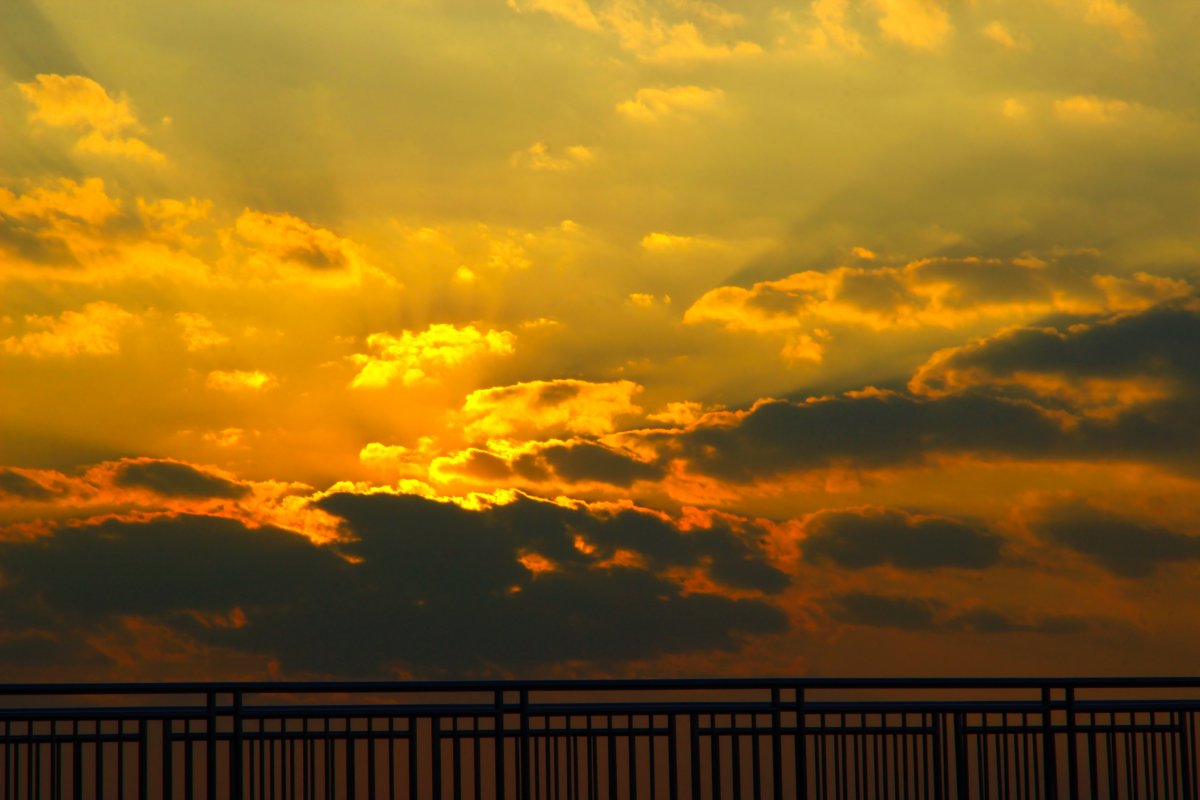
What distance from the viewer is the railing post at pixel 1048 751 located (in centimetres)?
1277

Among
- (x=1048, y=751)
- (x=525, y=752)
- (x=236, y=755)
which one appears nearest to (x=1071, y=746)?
(x=1048, y=751)

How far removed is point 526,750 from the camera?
11.8 m

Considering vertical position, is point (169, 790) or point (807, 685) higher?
point (807, 685)

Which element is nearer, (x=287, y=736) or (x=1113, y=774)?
(x=287, y=736)

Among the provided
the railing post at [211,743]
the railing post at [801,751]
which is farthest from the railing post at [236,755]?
the railing post at [801,751]

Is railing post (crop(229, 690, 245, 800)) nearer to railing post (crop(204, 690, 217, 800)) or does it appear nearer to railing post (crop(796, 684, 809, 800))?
railing post (crop(204, 690, 217, 800))

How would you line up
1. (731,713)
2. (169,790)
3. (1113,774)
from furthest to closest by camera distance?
(1113,774) < (731,713) < (169,790)

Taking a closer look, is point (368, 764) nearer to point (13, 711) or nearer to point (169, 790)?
point (169, 790)

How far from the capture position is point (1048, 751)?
12.9 m

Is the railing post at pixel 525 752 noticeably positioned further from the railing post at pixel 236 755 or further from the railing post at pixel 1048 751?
the railing post at pixel 1048 751

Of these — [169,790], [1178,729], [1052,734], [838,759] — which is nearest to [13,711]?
[169,790]

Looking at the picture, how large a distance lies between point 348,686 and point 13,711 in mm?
2606

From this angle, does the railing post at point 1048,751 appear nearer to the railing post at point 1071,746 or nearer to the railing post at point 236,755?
the railing post at point 1071,746

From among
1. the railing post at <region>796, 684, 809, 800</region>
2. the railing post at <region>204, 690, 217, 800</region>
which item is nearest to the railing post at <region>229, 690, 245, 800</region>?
the railing post at <region>204, 690, 217, 800</region>
